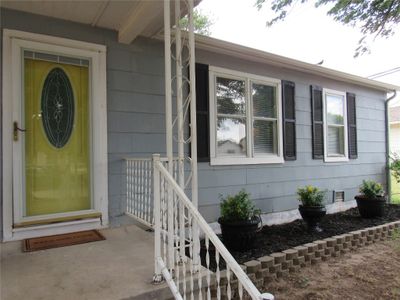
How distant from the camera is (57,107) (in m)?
3.14

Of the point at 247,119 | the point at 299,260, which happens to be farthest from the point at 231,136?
the point at 299,260

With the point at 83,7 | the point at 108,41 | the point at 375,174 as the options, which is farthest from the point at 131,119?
the point at 375,174

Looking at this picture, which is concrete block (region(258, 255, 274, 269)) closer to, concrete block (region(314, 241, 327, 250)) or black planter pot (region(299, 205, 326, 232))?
concrete block (region(314, 241, 327, 250))

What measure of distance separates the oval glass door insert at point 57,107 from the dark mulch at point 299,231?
2.02m

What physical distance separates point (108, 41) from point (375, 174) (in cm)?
610

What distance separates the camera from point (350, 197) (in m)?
5.94

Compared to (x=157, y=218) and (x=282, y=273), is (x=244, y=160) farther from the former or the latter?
(x=157, y=218)

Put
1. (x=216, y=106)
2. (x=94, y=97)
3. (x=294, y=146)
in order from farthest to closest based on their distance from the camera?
1. (x=294, y=146)
2. (x=216, y=106)
3. (x=94, y=97)

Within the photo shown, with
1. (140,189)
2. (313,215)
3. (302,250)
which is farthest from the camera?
(313,215)

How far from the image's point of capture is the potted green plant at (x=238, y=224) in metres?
3.34

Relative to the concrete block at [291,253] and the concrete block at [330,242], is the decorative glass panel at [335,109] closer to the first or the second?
the concrete block at [330,242]

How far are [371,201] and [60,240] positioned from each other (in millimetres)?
4845

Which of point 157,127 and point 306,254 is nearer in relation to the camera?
point 306,254

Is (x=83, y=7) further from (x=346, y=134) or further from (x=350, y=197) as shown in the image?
(x=350, y=197)
